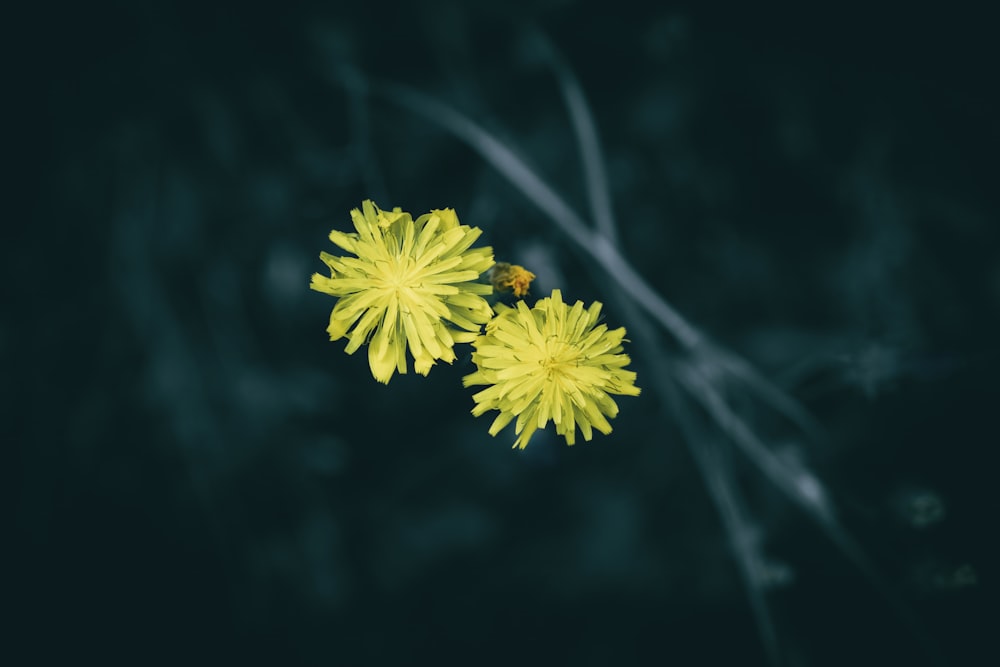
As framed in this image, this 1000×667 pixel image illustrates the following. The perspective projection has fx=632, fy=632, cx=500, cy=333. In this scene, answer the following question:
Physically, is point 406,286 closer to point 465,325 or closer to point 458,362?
point 465,325

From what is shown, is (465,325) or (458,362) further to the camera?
(458,362)

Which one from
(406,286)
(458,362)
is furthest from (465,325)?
(458,362)

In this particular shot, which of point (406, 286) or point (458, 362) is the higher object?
point (458, 362)

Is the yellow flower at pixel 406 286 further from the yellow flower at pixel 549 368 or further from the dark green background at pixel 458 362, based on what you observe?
the dark green background at pixel 458 362

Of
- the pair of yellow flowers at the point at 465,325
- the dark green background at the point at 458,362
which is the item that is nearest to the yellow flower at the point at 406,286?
the pair of yellow flowers at the point at 465,325

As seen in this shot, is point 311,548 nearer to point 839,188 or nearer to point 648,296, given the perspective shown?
point 648,296

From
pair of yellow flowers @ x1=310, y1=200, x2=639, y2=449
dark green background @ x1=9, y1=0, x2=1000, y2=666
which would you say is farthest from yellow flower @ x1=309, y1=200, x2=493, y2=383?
dark green background @ x1=9, y1=0, x2=1000, y2=666
